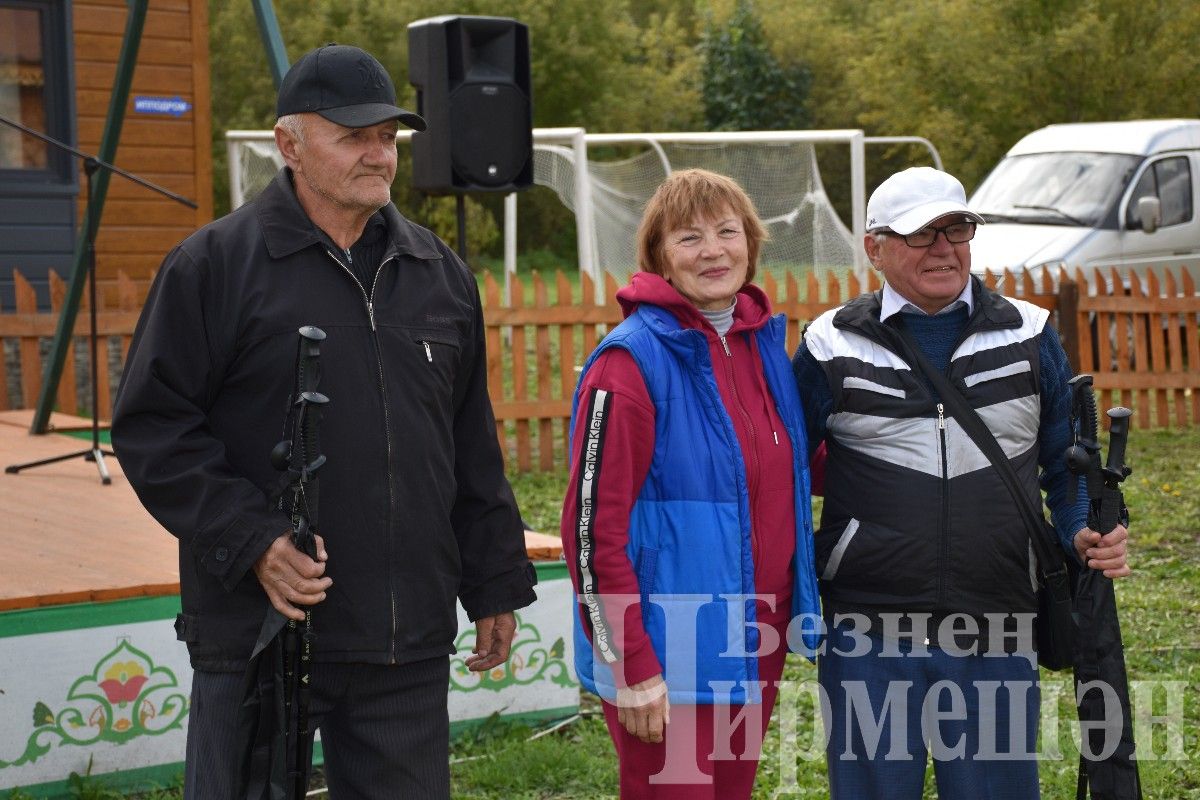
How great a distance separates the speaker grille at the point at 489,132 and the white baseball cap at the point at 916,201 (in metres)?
4.19

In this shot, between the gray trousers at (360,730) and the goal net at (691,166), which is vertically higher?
the goal net at (691,166)

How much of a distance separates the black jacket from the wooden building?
9174mm

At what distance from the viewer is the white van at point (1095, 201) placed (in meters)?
12.6

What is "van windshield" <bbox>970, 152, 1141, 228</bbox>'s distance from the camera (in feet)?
42.8

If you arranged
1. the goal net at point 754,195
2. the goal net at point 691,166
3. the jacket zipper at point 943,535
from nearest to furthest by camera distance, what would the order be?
the jacket zipper at point 943,535 → the goal net at point 691,166 → the goal net at point 754,195

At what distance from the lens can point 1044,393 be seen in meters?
3.16

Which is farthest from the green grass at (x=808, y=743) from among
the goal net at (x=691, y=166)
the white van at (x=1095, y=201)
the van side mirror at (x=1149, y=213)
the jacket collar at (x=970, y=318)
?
the goal net at (x=691, y=166)

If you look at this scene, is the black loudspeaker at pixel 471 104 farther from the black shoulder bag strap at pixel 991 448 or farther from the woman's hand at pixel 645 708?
the woman's hand at pixel 645 708

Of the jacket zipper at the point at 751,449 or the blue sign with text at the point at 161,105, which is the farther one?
the blue sign with text at the point at 161,105

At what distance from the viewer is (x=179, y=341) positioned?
2.67 metres

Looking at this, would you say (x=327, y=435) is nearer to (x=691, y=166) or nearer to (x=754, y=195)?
(x=691, y=166)

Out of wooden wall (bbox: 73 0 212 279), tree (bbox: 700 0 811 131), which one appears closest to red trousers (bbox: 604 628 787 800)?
wooden wall (bbox: 73 0 212 279)

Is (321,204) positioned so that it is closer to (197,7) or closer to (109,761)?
(109,761)

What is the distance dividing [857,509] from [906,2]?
2668 centimetres
